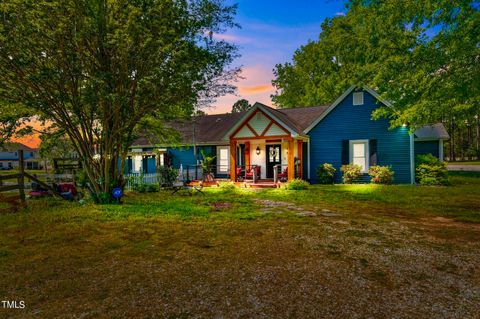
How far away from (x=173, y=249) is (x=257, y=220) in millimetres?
3282

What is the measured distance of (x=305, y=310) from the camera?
335cm

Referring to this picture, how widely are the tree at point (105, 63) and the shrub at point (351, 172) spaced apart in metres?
9.75

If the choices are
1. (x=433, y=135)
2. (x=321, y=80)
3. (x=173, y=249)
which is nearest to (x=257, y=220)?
(x=173, y=249)

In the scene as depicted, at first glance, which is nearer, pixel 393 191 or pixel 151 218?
pixel 151 218

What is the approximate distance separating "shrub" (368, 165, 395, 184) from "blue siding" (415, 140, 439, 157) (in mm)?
2286

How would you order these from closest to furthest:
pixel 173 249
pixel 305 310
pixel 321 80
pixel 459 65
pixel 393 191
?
pixel 305 310, pixel 173 249, pixel 459 65, pixel 393 191, pixel 321 80

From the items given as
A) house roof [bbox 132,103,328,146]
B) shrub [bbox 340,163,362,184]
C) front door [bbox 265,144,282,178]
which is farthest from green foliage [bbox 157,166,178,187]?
shrub [bbox 340,163,362,184]

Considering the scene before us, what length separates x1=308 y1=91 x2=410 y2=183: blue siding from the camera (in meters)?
16.7

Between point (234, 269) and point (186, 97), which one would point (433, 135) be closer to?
point (186, 97)

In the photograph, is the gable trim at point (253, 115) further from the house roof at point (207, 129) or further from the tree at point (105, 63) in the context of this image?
the tree at point (105, 63)

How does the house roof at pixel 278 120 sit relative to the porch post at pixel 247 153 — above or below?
above

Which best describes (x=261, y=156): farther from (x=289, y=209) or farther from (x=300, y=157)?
(x=289, y=209)

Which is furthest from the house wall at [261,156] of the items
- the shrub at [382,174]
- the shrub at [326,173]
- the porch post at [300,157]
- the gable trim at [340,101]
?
the shrub at [382,174]

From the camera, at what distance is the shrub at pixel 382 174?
1647 cm
